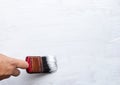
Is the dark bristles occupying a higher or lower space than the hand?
lower

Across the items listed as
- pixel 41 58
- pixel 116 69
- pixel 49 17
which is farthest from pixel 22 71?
pixel 116 69

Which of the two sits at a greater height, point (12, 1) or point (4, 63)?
point (12, 1)

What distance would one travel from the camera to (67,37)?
0.84m

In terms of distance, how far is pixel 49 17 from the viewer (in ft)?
2.82

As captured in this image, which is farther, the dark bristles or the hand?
the dark bristles

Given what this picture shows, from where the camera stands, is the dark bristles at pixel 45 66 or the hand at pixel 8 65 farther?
the dark bristles at pixel 45 66

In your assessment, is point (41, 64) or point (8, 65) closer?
point (8, 65)

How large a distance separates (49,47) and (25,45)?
8 centimetres

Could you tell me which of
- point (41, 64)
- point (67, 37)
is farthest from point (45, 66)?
point (67, 37)

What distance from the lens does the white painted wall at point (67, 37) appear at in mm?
803

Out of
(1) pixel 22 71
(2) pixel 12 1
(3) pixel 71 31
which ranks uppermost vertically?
(2) pixel 12 1

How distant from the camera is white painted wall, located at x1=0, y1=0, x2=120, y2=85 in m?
0.80

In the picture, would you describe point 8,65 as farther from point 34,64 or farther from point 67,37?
point 67,37

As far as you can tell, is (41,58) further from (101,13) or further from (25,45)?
(101,13)
